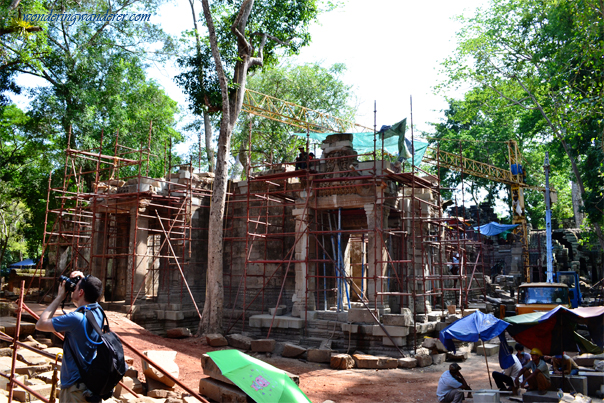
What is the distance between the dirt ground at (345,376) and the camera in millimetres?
9820

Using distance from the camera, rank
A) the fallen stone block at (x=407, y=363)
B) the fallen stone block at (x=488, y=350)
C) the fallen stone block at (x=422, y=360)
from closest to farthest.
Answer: the fallen stone block at (x=407, y=363) < the fallen stone block at (x=422, y=360) < the fallen stone block at (x=488, y=350)

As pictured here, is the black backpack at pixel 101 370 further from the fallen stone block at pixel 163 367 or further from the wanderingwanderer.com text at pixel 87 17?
the wanderingwanderer.com text at pixel 87 17

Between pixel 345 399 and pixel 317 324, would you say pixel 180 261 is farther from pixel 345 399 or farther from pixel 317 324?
pixel 345 399

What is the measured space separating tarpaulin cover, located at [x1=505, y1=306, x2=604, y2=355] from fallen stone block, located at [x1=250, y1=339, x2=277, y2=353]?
6594 mm

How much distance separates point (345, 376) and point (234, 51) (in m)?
12.2

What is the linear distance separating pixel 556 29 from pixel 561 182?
22132 millimetres

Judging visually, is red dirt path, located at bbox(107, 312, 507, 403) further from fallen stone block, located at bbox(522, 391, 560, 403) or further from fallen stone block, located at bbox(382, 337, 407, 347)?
fallen stone block, located at bbox(522, 391, 560, 403)

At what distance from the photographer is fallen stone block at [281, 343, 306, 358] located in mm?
13148

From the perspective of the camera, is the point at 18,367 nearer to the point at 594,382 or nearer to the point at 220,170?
the point at 220,170

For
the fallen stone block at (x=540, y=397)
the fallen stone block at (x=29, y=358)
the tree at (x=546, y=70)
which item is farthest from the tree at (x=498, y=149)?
the fallen stone block at (x=29, y=358)

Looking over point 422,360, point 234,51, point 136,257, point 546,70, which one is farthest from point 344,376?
point 546,70

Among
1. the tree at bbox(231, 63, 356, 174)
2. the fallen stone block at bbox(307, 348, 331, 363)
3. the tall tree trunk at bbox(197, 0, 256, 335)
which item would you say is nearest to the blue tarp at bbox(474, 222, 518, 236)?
the tree at bbox(231, 63, 356, 174)

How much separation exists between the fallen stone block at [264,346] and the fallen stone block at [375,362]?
8.43ft

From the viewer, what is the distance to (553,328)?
9.37 metres
